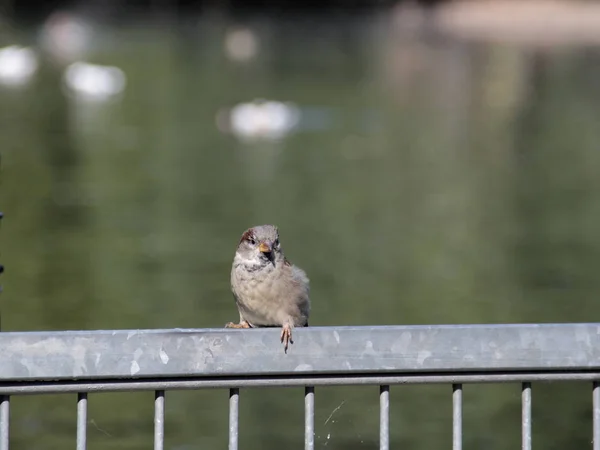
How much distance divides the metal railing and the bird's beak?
152cm

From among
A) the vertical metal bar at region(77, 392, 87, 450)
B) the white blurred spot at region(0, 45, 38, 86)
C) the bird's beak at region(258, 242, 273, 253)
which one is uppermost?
the white blurred spot at region(0, 45, 38, 86)

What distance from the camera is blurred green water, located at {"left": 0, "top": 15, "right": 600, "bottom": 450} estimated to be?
8609 millimetres

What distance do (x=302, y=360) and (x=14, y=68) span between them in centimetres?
3058

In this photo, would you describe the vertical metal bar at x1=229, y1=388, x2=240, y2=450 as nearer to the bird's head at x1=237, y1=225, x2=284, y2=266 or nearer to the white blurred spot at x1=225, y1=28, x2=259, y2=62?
the bird's head at x1=237, y1=225, x2=284, y2=266

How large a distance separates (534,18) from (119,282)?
3763 centimetres

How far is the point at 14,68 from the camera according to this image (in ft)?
105

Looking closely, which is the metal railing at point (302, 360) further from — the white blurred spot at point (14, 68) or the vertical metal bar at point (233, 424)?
the white blurred spot at point (14, 68)

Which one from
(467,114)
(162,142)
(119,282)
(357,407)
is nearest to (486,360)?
(357,407)

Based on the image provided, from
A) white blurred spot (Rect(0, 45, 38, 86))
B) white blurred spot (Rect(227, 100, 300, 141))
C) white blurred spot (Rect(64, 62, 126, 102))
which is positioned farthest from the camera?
white blurred spot (Rect(0, 45, 38, 86))

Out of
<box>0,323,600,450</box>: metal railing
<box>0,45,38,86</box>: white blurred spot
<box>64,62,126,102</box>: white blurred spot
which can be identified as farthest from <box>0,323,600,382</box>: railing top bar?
<box>0,45,38,86</box>: white blurred spot

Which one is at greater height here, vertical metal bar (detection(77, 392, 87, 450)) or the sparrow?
the sparrow

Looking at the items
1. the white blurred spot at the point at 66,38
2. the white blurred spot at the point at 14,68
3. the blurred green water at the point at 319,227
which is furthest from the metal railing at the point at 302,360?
the white blurred spot at the point at 66,38

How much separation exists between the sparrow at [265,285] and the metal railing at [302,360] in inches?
57.5

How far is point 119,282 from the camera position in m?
12.7
